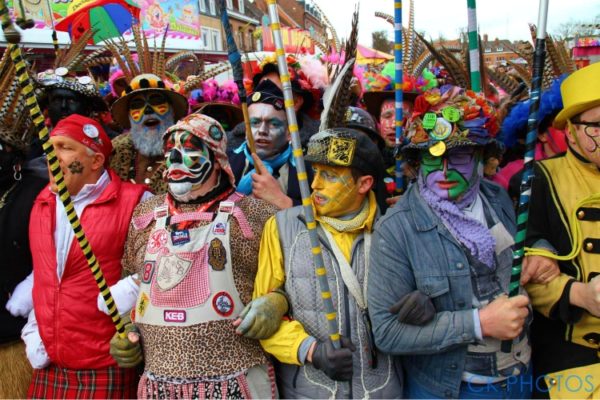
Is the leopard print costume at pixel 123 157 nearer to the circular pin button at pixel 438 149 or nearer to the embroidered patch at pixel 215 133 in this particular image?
the embroidered patch at pixel 215 133

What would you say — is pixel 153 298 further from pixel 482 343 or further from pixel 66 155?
pixel 482 343

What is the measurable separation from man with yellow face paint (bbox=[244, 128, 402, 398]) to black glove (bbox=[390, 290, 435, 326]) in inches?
10.2

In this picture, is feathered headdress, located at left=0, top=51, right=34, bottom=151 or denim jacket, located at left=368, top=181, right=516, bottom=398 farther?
feathered headdress, located at left=0, top=51, right=34, bottom=151

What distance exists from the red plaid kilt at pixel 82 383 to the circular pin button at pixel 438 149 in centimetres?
210

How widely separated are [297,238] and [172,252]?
63 centimetres

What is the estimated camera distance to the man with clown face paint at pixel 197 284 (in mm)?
2271

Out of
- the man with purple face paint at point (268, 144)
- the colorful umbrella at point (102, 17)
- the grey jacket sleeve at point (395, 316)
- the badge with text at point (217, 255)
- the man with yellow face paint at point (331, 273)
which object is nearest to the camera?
the grey jacket sleeve at point (395, 316)

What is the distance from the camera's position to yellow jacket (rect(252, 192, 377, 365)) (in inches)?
85.9

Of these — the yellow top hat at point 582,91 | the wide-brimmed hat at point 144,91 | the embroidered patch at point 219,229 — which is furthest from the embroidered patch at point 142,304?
the yellow top hat at point 582,91

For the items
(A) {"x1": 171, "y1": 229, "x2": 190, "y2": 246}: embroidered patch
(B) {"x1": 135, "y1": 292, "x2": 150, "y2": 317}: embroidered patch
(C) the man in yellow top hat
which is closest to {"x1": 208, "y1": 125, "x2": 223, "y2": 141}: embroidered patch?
(A) {"x1": 171, "y1": 229, "x2": 190, "y2": 246}: embroidered patch

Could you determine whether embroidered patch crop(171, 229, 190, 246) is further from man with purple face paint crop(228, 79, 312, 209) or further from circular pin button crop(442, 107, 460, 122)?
circular pin button crop(442, 107, 460, 122)

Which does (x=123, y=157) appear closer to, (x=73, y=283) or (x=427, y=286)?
(x=73, y=283)

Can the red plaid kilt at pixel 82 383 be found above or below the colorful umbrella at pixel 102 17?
below

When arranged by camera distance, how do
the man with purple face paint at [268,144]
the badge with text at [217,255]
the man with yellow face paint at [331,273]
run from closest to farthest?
the man with yellow face paint at [331,273] → the badge with text at [217,255] → the man with purple face paint at [268,144]
